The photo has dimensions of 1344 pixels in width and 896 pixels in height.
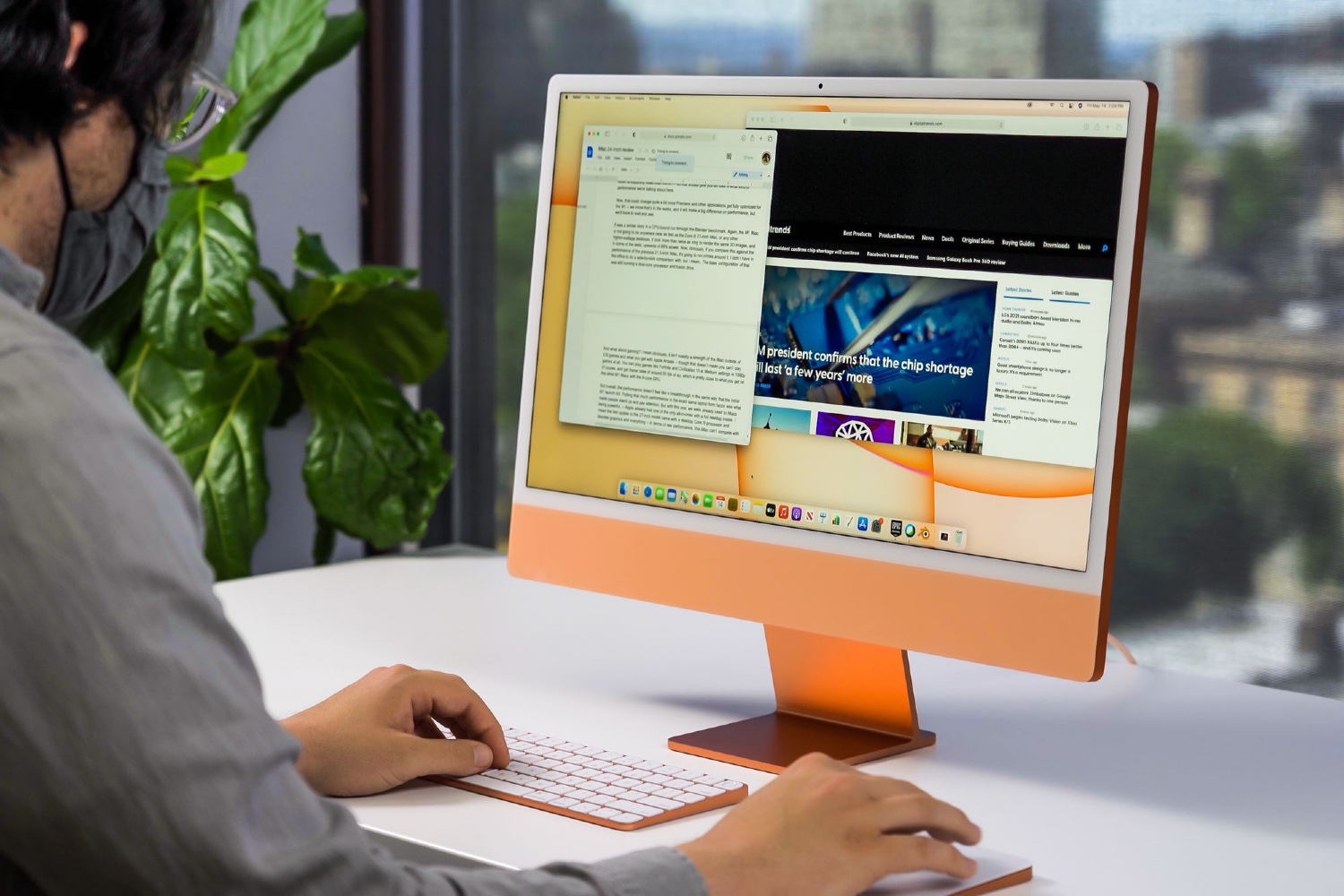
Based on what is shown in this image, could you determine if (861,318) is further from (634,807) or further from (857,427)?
(634,807)

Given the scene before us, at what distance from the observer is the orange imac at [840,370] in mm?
947

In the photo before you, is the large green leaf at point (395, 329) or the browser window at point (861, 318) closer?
the browser window at point (861, 318)

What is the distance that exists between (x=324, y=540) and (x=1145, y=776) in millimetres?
1262

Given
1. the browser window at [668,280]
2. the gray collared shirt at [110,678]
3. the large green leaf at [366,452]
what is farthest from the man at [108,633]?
the large green leaf at [366,452]

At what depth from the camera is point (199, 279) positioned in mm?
1773

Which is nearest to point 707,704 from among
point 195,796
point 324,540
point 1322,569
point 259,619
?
point 259,619

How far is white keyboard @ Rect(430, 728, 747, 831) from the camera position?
0.89 metres

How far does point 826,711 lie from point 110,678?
0.68 metres

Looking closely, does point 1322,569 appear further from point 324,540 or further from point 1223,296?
point 324,540

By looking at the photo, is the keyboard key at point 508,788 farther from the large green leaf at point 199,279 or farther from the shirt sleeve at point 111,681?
the large green leaf at point 199,279

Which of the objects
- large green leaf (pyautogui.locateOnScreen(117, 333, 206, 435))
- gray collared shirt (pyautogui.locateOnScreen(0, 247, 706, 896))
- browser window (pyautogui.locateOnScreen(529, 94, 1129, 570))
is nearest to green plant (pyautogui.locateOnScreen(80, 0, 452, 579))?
large green leaf (pyautogui.locateOnScreen(117, 333, 206, 435))

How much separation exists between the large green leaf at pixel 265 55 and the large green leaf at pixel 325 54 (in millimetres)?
28

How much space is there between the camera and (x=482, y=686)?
1.18 metres

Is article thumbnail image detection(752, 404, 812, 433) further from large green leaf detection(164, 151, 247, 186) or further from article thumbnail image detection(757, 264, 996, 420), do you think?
large green leaf detection(164, 151, 247, 186)
